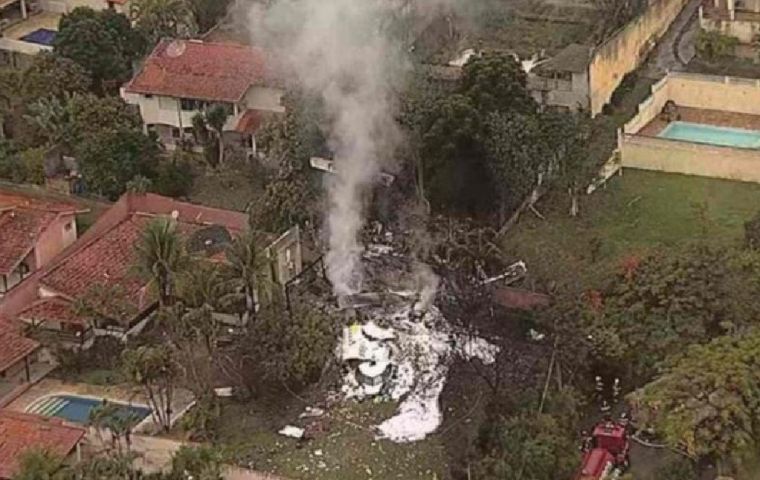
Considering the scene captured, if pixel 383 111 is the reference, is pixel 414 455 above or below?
below

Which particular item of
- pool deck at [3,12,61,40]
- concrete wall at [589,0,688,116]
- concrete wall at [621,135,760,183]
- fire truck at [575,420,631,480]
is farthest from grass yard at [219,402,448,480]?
pool deck at [3,12,61,40]

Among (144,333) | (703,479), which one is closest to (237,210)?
(144,333)

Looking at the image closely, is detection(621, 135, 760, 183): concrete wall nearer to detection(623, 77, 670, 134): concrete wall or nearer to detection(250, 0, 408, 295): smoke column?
detection(623, 77, 670, 134): concrete wall

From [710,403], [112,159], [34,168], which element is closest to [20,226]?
[112,159]

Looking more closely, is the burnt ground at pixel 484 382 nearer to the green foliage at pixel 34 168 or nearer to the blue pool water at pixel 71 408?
the blue pool water at pixel 71 408

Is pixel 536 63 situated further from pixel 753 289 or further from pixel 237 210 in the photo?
pixel 753 289

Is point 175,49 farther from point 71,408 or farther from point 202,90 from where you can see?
point 71,408
